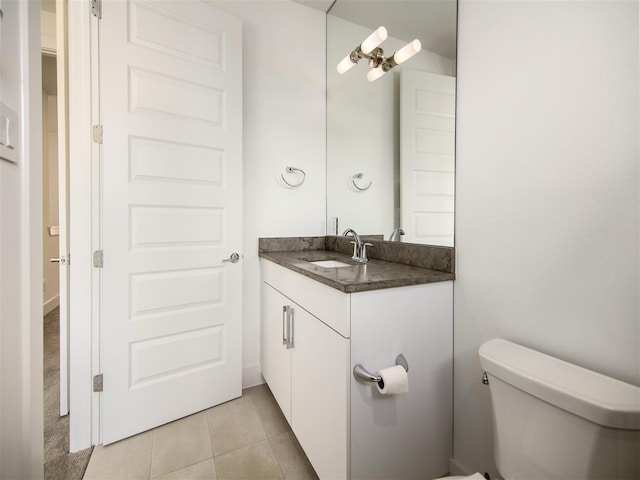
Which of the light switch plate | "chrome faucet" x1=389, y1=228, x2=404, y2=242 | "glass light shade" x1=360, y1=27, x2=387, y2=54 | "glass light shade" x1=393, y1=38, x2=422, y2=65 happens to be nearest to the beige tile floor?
"chrome faucet" x1=389, y1=228, x2=404, y2=242

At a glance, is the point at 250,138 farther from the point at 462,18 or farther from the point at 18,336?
the point at 18,336

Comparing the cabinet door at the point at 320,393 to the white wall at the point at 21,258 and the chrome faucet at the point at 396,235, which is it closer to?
the chrome faucet at the point at 396,235

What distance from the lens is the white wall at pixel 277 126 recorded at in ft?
6.23

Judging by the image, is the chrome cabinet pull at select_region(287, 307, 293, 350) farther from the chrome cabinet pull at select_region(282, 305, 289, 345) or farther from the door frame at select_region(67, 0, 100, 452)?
the door frame at select_region(67, 0, 100, 452)

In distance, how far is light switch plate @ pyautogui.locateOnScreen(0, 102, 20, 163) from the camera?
508mm

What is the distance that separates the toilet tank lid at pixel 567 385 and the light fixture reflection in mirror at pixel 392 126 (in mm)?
516

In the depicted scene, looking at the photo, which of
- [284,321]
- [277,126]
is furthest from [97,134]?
[284,321]

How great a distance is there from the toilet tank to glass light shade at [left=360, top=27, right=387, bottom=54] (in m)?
1.60

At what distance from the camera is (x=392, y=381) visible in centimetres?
91

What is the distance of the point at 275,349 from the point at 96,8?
6.54ft

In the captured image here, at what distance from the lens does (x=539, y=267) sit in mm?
897

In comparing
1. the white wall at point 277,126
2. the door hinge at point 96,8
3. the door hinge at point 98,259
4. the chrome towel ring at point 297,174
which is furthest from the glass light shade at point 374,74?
the door hinge at point 98,259

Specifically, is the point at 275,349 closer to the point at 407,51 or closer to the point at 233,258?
the point at 233,258

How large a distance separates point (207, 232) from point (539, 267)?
158cm
